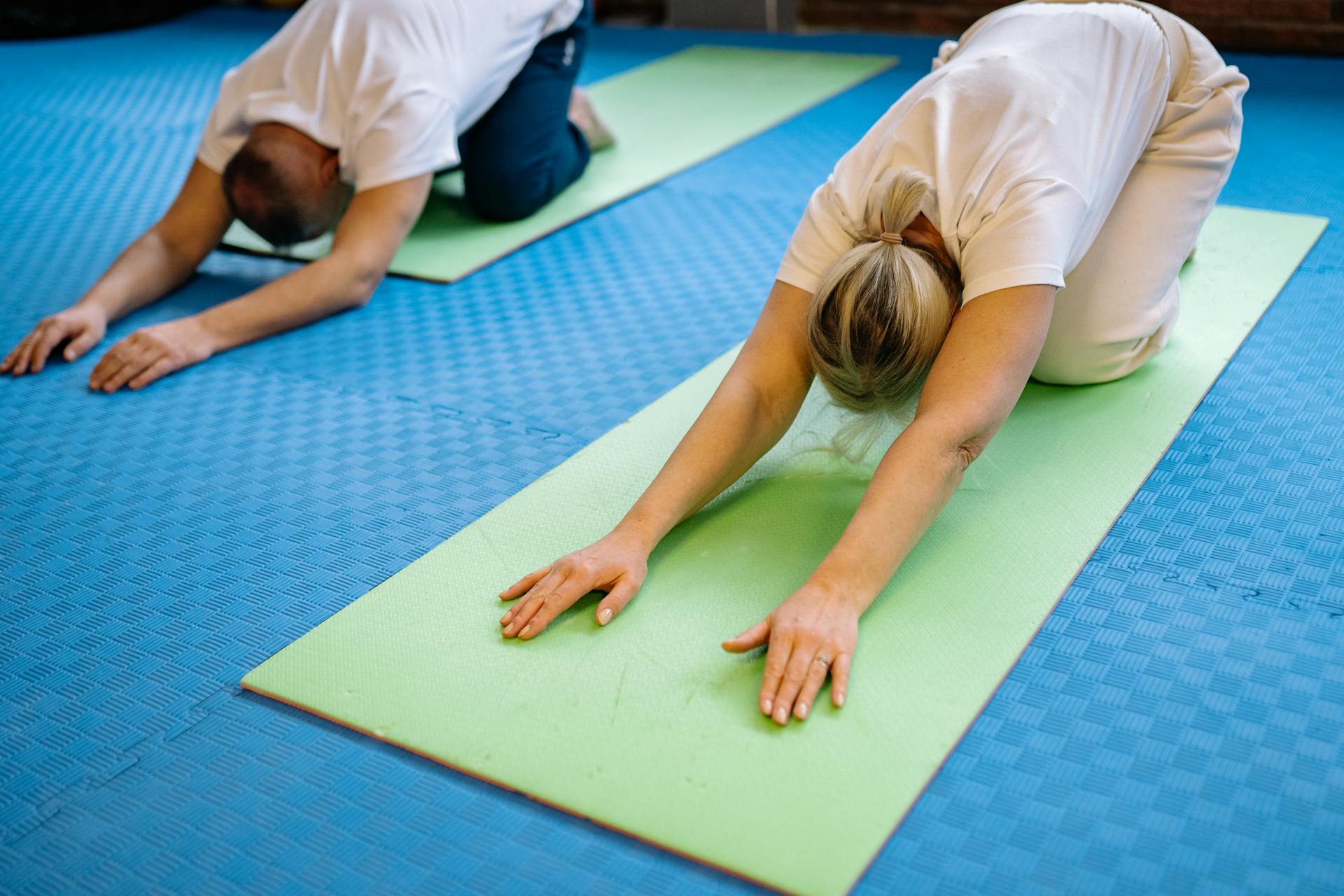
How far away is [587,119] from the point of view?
12.3 feet

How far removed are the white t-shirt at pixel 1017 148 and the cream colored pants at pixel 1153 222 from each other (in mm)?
118

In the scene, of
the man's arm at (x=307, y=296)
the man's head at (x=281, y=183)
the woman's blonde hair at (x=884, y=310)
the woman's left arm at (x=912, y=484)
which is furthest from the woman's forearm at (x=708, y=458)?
the man's head at (x=281, y=183)

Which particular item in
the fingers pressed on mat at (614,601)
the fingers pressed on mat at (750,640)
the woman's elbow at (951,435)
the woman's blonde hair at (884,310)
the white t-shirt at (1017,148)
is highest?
the white t-shirt at (1017,148)

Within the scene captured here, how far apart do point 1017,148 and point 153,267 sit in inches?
84.4

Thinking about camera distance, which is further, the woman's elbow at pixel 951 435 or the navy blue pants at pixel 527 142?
the navy blue pants at pixel 527 142

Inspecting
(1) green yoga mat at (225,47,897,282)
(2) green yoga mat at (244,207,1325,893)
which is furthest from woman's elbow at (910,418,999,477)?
(1) green yoga mat at (225,47,897,282)

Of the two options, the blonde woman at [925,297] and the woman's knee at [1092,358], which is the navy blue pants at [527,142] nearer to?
the blonde woman at [925,297]

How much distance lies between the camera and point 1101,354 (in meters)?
2.24

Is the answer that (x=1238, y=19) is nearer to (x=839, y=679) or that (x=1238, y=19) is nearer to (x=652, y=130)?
(x=652, y=130)

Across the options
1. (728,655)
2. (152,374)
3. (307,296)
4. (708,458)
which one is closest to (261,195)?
(307,296)

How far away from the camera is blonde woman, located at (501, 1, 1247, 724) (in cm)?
166

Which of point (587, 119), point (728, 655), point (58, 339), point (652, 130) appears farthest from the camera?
point (652, 130)

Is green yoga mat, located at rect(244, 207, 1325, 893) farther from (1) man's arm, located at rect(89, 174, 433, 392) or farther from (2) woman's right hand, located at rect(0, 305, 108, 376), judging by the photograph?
(2) woman's right hand, located at rect(0, 305, 108, 376)

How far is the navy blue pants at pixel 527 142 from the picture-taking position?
329cm
